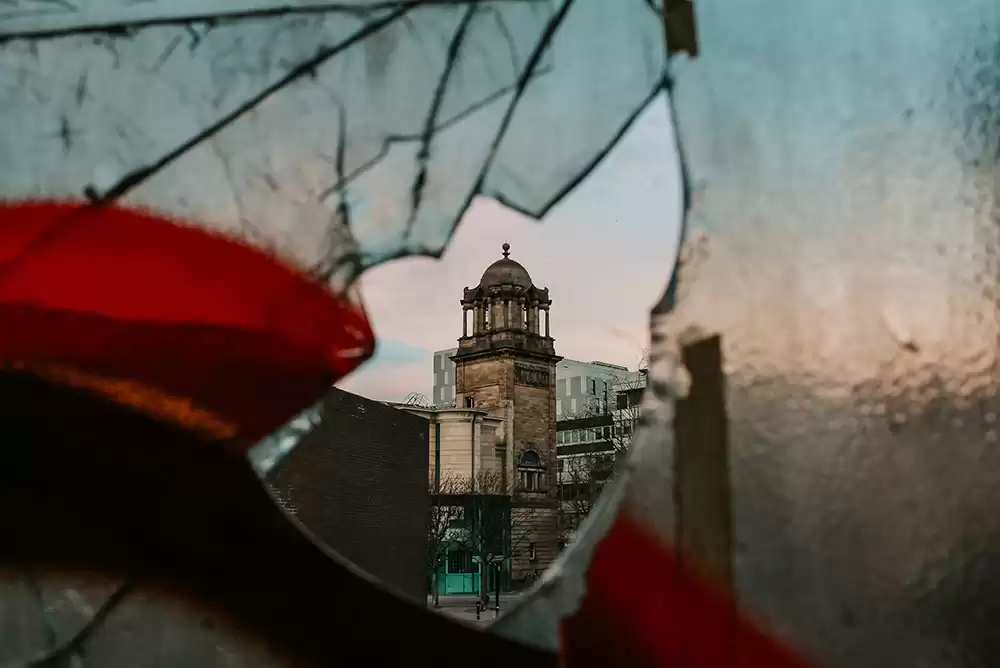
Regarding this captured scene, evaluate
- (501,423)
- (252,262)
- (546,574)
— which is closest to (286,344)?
(252,262)

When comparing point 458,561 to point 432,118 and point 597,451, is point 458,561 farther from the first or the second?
point 432,118

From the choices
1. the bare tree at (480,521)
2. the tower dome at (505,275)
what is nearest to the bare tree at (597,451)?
the bare tree at (480,521)

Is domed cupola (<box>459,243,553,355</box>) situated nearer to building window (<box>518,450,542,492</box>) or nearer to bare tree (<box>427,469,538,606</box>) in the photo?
bare tree (<box>427,469,538,606</box>)

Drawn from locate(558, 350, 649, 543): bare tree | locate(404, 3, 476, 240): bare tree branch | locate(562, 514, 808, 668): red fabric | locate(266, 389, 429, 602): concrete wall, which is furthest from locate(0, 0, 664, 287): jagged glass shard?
locate(558, 350, 649, 543): bare tree

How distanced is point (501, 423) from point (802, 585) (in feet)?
8.58

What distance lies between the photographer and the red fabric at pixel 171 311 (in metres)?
1.35

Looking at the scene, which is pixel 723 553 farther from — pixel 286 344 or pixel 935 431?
pixel 286 344

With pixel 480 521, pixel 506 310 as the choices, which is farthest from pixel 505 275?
pixel 480 521

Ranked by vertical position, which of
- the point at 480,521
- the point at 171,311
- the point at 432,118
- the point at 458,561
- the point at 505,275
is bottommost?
the point at 458,561

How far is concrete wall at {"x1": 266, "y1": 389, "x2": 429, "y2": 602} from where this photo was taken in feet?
6.23

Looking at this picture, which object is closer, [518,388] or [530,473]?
[518,388]

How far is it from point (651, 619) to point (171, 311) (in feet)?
3.01

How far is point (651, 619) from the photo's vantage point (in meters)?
1.30

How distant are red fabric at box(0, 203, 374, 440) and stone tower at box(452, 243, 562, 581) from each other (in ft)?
1.32
